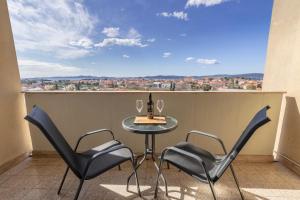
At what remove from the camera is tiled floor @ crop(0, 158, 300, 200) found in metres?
1.69

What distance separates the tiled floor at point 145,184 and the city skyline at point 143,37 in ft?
4.56

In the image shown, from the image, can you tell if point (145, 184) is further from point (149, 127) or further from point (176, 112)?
point (176, 112)

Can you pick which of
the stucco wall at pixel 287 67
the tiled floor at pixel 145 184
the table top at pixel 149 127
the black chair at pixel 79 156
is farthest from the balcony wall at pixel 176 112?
the black chair at pixel 79 156

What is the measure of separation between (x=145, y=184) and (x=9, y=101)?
2.07 metres

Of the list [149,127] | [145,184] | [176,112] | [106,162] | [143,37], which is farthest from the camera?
[143,37]

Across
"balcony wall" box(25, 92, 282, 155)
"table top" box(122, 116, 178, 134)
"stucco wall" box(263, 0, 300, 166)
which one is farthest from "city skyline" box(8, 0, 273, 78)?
"table top" box(122, 116, 178, 134)

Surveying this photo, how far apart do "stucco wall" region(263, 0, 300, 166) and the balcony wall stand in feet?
0.42

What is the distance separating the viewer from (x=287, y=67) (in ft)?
7.20

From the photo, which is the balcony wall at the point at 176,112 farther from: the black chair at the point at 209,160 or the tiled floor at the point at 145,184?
the black chair at the point at 209,160

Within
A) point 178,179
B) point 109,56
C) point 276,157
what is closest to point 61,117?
point 109,56

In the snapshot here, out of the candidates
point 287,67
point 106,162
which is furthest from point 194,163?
point 287,67

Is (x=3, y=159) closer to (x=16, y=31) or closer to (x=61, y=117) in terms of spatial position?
(x=61, y=117)

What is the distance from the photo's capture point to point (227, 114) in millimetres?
2340

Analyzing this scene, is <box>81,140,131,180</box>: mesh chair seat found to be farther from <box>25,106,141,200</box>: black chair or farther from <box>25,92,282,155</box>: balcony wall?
<box>25,92,282,155</box>: balcony wall
